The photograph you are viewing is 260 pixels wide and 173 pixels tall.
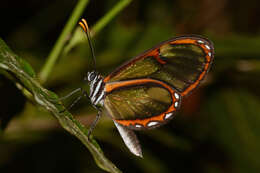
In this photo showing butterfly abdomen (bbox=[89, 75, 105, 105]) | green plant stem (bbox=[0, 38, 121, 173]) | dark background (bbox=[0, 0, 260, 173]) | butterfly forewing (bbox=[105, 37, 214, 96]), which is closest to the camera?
green plant stem (bbox=[0, 38, 121, 173])

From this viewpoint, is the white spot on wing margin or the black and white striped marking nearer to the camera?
the white spot on wing margin

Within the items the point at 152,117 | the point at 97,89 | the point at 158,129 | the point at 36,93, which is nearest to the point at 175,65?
the point at 152,117

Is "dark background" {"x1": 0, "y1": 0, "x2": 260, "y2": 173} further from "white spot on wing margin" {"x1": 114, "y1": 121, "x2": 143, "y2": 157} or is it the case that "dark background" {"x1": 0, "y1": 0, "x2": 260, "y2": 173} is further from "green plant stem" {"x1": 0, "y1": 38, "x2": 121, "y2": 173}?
"green plant stem" {"x1": 0, "y1": 38, "x2": 121, "y2": 173}

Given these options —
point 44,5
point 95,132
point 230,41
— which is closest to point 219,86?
point 230,41

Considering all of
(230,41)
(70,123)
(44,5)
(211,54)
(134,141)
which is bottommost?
(230,41)

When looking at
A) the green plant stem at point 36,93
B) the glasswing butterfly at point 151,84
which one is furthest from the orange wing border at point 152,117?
the green plant stem at point 36,93

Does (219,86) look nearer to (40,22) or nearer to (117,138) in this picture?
(117,138)

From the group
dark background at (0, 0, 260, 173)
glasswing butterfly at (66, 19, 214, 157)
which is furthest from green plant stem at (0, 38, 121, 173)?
dark background at (0, 0, 260, 173)
